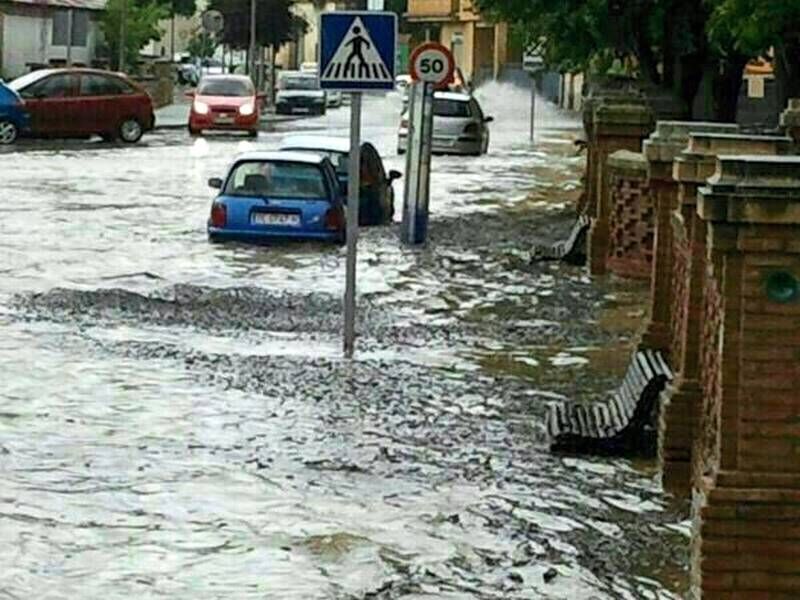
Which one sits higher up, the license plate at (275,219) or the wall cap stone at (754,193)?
the wall cap stone at (754,193)

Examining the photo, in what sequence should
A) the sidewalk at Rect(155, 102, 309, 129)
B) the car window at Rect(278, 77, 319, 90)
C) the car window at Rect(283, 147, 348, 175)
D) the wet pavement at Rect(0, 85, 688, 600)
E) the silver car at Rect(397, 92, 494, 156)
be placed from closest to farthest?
the wet pavement at Rect(0, 85, 688, 600) < the car window at Rect(283, 147, 348, 175) < the silver car at Rect(397, 92, 494, 156) < the sidewalk at Rect(155, 102, 309, 129) < the car window at Rect(278, 77, 319, 90)

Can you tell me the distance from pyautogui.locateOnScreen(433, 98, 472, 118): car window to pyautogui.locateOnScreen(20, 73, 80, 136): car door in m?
8.08

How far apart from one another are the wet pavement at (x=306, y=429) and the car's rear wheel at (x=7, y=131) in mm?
19519

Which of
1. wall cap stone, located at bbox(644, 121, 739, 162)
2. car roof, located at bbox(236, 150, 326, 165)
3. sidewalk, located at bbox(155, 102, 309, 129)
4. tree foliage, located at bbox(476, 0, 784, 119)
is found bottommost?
sidewalk, located at bbox(155, 102, 309, 129)

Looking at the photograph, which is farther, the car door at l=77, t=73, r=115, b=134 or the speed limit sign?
the car door at l=77, t=73, r=115, b=134

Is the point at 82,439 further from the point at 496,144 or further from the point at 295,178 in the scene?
the point at 496,144

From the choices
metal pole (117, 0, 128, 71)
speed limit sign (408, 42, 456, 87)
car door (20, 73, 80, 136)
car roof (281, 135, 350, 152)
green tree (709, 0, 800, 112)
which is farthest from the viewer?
metal pole (117, 0, 128, 71)

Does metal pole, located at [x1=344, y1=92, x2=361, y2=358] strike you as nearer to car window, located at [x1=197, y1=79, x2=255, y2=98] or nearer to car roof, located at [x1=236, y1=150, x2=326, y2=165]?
car roof, located at [x1=236, y1=150, x2=326, y2=165]

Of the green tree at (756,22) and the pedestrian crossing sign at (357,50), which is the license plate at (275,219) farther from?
the pedestrian crossing sign at (357,50)

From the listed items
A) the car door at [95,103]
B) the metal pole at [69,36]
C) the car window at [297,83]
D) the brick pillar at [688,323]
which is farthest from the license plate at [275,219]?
the car window at [297,83]

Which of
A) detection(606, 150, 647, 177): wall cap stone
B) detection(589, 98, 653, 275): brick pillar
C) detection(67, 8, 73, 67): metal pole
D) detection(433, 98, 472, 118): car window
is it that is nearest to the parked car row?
detection(589, 98, 653, 275): brick pillar

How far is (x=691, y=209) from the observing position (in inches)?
436

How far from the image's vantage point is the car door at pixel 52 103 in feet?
152

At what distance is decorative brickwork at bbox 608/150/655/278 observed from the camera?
21.6 m
